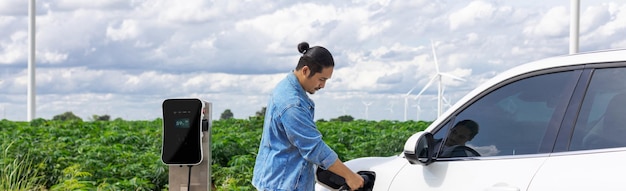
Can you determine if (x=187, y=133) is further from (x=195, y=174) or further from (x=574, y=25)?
(x=574, y=25)

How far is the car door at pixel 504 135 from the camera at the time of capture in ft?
12.6

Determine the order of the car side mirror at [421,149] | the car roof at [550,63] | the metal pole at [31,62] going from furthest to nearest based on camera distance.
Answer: the metal pole at [31,62] → the car side mirror at [421,149] → the car roof at [550,63]

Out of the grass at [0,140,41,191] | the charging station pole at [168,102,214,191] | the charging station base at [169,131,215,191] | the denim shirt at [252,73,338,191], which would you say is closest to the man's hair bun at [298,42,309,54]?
the denim shirt at [252,73,338,191]

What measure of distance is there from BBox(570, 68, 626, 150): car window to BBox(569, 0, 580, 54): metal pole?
22.4ft

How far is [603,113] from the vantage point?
3.67 metres

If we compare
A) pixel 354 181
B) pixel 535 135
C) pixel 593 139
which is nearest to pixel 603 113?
A: pixel 593 139

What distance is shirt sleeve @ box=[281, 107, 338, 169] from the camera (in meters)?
4.24

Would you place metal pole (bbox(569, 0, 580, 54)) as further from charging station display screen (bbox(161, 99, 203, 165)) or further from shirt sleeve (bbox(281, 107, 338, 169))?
shirt sleeve (bbox(281, 107, 338, 169))

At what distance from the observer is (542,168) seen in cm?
376

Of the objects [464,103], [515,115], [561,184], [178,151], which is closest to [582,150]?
[561,184]

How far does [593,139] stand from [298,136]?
4.55ft

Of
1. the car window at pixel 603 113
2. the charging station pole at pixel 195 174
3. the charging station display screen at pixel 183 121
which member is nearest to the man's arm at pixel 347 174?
the car window at pixel 603 113

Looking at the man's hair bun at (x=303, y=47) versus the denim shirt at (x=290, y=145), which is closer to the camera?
the denim shirt at (x=290, y=145)

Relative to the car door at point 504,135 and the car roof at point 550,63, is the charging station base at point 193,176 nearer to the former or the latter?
the car door at point 504,135
